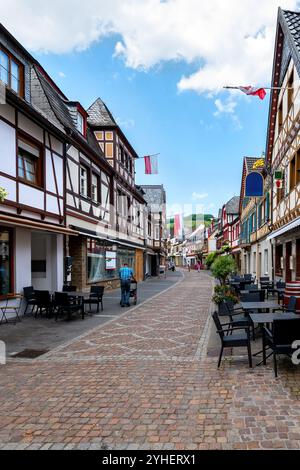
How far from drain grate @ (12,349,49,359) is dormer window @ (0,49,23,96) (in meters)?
7.56

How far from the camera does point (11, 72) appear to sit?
10148 millimetres

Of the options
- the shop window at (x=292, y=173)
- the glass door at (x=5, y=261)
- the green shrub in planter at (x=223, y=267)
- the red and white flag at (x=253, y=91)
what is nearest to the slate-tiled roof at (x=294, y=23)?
the red and white flag at (x=253, y=91)

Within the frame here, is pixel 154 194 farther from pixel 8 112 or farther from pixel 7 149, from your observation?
pixel 7 149

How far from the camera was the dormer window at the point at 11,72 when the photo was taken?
9742mm

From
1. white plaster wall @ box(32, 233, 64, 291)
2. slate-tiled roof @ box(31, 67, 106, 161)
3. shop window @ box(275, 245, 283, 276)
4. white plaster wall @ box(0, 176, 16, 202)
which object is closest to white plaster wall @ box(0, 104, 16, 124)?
white plaster wall @ box(0, 176, 16, 202)

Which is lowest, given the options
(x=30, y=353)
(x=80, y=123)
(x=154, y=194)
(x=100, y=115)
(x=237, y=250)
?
(x=30, y=353)

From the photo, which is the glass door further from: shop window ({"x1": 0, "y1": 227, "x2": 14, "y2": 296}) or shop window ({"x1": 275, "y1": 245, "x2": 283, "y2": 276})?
shop window ({"x1": 275, "y1": 245, "x2": 283, "y2": 276})

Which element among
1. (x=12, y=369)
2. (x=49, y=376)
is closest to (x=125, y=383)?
(x=49, y=376)

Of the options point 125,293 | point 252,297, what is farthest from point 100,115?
point 252,297

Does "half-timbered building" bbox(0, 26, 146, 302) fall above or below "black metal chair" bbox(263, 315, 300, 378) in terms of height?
above

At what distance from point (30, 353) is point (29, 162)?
270 inches

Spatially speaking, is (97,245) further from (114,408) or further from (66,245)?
(114,408)

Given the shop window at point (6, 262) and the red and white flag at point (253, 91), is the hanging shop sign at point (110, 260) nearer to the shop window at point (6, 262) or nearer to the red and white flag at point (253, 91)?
the shop window at point (6, 262)

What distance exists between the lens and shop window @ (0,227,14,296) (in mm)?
9867
